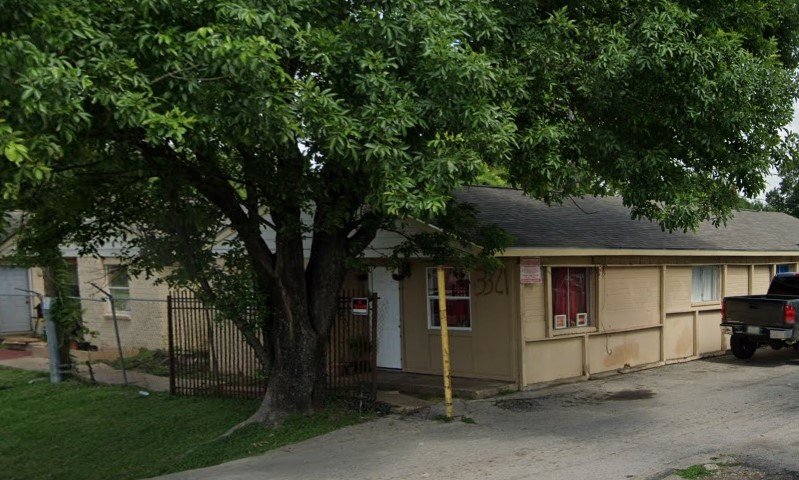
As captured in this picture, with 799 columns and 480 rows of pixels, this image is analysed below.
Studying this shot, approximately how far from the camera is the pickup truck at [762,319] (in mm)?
15141

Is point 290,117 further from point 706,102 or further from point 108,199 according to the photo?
point 706,102

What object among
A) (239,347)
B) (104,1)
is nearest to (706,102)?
(104,1)

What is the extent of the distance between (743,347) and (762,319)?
1273 millimetres

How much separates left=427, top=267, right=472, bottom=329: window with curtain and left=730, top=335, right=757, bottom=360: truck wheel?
631cm

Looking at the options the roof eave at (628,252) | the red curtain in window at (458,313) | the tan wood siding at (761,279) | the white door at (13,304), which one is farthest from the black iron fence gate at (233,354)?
the white door at (13,304)

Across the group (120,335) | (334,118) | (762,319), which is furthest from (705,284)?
(120,335)

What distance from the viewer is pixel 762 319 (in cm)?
1551

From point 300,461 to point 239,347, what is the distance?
4503mm

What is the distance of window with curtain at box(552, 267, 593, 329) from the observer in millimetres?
13992

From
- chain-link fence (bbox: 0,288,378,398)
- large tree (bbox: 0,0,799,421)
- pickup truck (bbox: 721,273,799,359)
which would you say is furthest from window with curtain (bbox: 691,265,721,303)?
chain-link fence (bbox: 0,288,378,398)

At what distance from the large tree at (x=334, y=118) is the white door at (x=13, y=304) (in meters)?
13.3

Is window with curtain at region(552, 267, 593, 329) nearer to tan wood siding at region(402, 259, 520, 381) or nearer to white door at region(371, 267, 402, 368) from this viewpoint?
tan wood siding at region(402, 259, 520, 381)

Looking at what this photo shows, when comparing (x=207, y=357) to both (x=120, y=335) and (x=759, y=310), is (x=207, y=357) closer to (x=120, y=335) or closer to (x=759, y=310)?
(x=120, y=335)

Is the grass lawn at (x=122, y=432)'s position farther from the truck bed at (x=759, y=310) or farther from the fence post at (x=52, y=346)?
the truck bed at (x=759, y=310)
